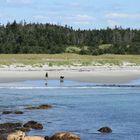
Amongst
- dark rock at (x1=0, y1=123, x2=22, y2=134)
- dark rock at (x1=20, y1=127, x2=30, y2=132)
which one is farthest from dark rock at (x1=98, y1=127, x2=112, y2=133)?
dark rock at (x1=0, y1=123, x2=22, y2=134)

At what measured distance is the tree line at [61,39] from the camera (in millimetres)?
124688

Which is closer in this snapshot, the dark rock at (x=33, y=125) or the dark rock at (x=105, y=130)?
the dark rock at (x=105, y=130)

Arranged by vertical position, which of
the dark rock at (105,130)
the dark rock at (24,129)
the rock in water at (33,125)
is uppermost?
the rock in water at (33,125)

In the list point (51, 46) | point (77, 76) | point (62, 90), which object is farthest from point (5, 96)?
point (51, 46)

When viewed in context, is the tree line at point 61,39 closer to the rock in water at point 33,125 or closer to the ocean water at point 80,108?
the ocean water at point 80,108

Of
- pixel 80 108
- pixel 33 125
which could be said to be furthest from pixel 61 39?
pixel 33 125

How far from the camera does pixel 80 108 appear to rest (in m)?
34.0

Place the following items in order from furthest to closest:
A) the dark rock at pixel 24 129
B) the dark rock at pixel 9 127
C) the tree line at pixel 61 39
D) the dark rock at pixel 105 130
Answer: the tree line at pixel 61 39, the dark rock at pixel 105 130, the dark rock at pixel 24 129, the dark rock at pixel 9 127

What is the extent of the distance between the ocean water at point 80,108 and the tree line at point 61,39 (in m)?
73.5

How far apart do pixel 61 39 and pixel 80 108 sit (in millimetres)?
112995

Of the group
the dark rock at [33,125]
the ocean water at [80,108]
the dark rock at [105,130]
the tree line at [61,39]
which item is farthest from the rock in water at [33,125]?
the tree line at [61,39]

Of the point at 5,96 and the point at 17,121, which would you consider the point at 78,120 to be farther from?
the point at 5,96

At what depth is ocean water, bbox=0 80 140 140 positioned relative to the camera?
25.9m

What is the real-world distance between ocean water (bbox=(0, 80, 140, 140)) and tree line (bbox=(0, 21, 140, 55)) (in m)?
73.5
